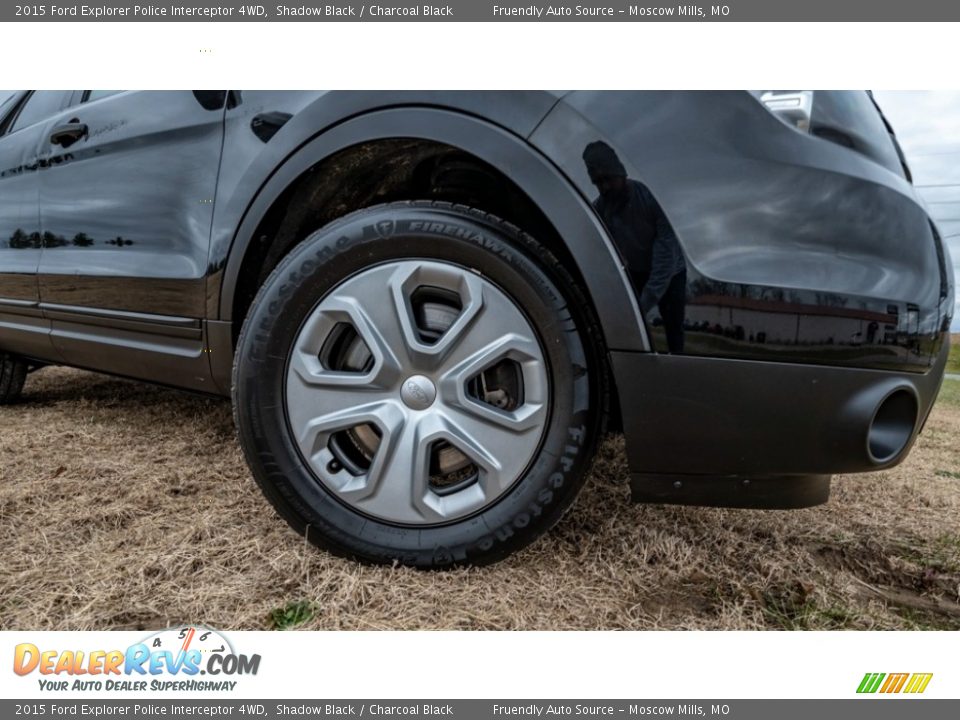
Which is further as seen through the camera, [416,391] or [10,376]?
[10,376]

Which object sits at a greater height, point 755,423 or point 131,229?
point 131,229

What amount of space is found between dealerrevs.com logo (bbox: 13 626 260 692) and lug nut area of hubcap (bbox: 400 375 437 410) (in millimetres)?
591

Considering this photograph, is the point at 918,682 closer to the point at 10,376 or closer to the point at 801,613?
the point at 801,613

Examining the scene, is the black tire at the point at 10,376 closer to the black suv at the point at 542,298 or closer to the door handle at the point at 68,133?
the door handle at the point at 68,133

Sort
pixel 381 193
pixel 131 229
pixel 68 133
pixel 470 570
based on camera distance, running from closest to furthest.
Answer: pixel 470 570 → pixel 381 193 → pixel 131 229 → pixel 68 133

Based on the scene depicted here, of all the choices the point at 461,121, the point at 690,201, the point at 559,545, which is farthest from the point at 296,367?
the point at 690,201

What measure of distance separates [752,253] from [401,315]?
2.42 ft

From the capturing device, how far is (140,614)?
1.33m

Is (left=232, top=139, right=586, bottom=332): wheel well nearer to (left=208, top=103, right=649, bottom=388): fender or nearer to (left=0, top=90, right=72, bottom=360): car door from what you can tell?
(left=208, top=103, right=649, bottom=388): fender


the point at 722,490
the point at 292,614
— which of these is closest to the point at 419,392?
the point at 292,614

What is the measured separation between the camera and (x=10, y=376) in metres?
3.29

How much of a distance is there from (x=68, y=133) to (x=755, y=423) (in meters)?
2.39

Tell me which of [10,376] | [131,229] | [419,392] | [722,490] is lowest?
[10,376]

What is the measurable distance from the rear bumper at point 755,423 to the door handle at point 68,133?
6.52 feet
